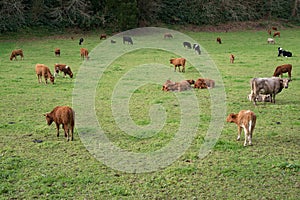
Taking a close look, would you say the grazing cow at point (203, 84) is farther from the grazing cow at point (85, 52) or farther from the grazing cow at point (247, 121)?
the grazing cow at point (85, 52)

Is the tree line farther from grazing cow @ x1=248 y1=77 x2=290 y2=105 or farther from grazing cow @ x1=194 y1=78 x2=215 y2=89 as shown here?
grazing cow @ x1=248 y1=77 x2=290 y2=105

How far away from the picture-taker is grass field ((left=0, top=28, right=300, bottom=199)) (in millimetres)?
6605

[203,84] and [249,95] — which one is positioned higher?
[203,84]

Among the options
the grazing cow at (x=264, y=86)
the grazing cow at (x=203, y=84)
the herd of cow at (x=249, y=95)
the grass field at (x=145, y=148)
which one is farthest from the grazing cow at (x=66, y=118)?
the grazing cow at (x=203, y=84)

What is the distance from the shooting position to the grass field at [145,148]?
21.7 feet

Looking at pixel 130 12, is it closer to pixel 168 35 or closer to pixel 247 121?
pixel 168 35

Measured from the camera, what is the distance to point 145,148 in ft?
28.1

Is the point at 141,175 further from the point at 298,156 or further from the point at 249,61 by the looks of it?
the point at 249,61

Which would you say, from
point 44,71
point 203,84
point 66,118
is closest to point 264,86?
point 203,84

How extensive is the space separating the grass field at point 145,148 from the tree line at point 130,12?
20.4m

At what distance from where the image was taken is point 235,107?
12.0m

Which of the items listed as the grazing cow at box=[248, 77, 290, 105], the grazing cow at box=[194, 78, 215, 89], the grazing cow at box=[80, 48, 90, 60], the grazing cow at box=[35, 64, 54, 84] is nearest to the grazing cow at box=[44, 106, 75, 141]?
the grazing cow at box=[248, 77, 290, 105]

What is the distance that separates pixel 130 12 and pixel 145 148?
30.4 meters

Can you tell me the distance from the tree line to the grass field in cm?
2039
